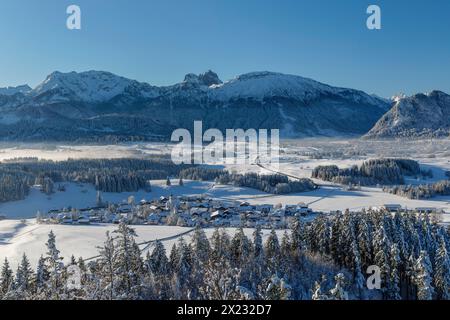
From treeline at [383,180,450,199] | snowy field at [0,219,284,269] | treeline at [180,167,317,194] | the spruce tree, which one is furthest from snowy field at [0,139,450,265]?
the spruce tree

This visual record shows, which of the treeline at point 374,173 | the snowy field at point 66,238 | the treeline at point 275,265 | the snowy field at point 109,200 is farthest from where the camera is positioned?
the treeline at point 374,173

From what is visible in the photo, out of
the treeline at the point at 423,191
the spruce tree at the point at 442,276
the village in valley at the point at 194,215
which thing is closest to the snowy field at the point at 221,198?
the treeline at the point at 423,191

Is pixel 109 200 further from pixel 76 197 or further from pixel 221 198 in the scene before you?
pixel 221 198

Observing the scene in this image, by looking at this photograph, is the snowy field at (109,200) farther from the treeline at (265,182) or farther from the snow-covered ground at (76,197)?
the treeline at (265,182)
